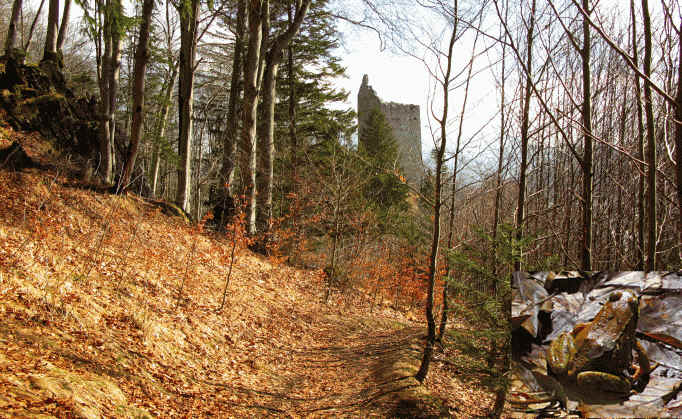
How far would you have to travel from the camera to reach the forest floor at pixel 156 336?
3.02 meters

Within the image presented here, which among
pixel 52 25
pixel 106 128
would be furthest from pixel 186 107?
pixel 52 25

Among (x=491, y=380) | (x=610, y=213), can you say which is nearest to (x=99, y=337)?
(x=491, y=380)

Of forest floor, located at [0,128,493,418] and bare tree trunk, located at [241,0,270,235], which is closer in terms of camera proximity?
forest floor, located at [0,128,493,418]

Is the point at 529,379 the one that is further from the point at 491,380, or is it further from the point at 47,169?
the point at 47,169

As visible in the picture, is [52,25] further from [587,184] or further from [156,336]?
[587,184]

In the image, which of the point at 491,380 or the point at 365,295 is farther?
the point at 365,295

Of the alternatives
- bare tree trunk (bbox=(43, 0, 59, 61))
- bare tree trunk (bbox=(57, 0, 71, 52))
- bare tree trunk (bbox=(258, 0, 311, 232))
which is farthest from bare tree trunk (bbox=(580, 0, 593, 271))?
bare tree trunk (bbox=(57, 0, 71, 52))

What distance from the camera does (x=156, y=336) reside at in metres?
4.44

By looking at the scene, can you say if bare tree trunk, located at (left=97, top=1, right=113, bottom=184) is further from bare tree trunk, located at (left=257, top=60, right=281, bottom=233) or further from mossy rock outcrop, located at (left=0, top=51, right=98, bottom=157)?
bare tree trunk, located at (left=257, top=60, right=281, bottom=233)

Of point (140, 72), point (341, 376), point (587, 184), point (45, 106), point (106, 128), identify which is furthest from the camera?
point (45, 106)

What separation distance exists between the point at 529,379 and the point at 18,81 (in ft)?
35.0

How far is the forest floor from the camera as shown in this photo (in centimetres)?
302

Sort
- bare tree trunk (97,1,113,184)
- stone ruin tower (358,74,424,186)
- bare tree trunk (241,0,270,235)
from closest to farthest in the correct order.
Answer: bare tree trunk (97,1,113,184)
bare tree trunk (241,0,270,235)
stone ruin tower (358,74,424,186)

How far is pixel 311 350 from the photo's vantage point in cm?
668
